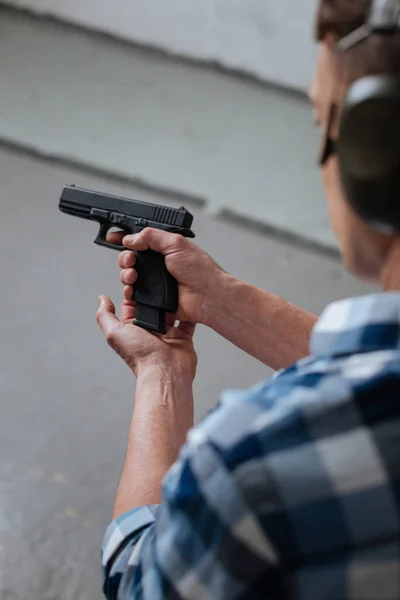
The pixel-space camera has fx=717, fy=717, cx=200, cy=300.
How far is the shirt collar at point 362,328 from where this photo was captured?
0.50 metres

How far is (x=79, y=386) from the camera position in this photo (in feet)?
5.88

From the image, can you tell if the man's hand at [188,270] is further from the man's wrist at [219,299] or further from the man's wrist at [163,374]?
the man's wrist at [163,374]

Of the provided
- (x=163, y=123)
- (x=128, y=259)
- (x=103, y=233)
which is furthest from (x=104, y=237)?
(x=163, y=123)

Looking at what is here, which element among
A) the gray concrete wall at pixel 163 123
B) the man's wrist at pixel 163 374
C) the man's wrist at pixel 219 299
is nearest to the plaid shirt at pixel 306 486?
the man's wrist at pixel 163 374

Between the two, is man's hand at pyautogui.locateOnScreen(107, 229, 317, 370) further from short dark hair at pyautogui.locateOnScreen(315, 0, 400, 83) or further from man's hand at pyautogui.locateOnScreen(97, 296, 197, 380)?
short dark hair at pyautogui.locateOnScreen(315, 0, 400, 83)

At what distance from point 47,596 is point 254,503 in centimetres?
107

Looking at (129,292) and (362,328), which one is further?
(129,292)

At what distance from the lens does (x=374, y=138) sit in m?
0.51

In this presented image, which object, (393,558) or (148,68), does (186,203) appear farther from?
(393,558)

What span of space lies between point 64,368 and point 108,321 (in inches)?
27.5

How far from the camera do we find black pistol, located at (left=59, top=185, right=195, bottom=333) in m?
1.15

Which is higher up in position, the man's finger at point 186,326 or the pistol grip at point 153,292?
the pistol grip at point 153,292

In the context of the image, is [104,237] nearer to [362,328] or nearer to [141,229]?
[141,229]

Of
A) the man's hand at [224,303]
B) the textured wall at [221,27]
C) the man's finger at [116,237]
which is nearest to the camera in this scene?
the man's hand at [224,303]
